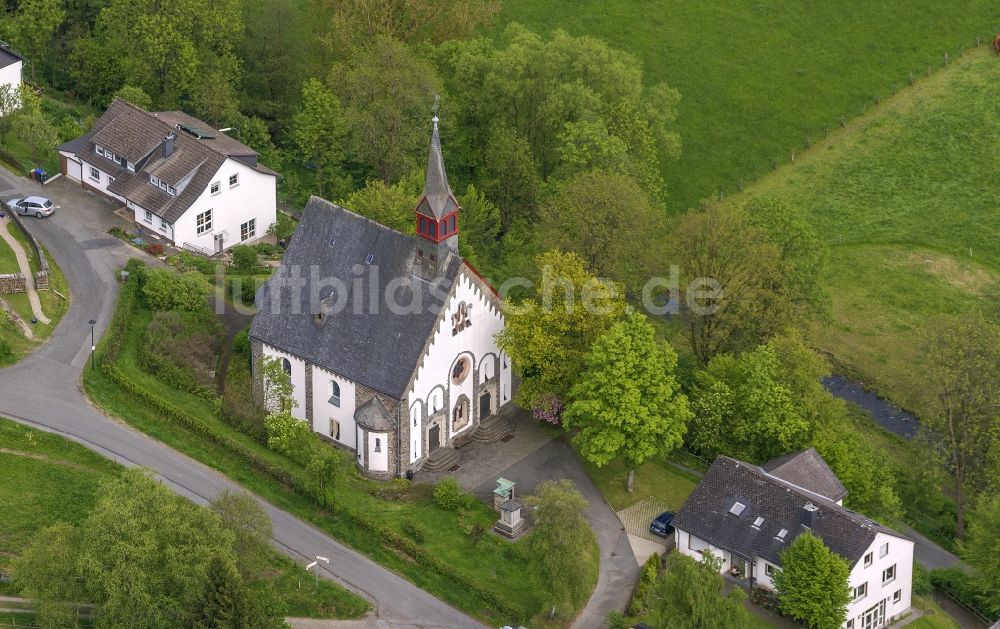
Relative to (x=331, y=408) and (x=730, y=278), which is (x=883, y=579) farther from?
(x=331, y=408)

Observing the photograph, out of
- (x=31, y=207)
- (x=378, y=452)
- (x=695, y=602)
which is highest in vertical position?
(x=31, y=207)

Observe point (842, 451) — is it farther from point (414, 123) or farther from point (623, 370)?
point (414, 123)

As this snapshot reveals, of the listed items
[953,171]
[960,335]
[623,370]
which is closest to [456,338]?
[623,370]

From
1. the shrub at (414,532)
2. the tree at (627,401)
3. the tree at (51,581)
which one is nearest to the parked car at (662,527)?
the tree at (627,401)

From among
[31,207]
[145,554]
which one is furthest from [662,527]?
[31,207]

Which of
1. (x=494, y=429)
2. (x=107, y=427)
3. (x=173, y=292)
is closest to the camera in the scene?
(x=107, y=427)

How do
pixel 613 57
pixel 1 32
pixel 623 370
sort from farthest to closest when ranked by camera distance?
pixel 1 32, pixel 613 57, pixel 623 370

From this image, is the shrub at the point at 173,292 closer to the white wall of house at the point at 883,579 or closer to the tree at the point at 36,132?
the tree at the point at 36,132
